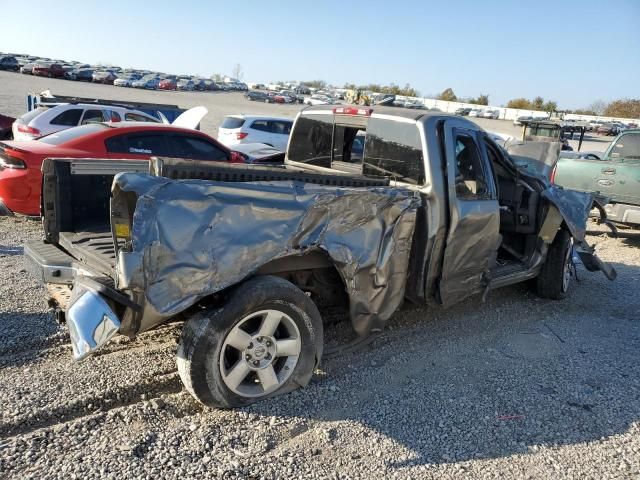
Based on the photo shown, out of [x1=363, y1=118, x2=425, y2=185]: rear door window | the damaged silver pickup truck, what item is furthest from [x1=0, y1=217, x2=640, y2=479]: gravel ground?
[x1=363, y1=118, x2=425, y2=185]: rear door window

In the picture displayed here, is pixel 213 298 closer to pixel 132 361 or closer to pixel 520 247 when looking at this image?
pixel 132 361

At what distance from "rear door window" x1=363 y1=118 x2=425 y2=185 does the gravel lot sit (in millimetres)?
1442

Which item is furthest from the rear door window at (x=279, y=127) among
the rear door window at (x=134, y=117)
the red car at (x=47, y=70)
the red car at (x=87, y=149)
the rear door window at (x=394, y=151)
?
the red car at (x=47, y=70)

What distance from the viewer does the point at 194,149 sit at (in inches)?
358

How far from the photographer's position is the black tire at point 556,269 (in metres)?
6.04

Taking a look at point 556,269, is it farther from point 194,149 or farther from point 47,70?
point 47,70

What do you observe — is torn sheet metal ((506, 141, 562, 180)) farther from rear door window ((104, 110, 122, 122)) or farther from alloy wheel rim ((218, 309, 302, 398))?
rear door window ((104, 110, 122, 122))

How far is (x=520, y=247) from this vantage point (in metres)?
6.12

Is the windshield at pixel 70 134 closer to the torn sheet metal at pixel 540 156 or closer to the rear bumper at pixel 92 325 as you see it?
the rear bumper at pixel 92 325

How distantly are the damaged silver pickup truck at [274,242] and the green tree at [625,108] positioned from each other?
241 feet

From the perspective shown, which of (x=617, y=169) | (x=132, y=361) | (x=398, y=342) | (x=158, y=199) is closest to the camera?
(x=158, y=199)

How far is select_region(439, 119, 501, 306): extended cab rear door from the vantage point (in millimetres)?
4441

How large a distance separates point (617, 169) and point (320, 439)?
8.52 meters

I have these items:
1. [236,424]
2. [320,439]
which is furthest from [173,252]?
[320,439]
